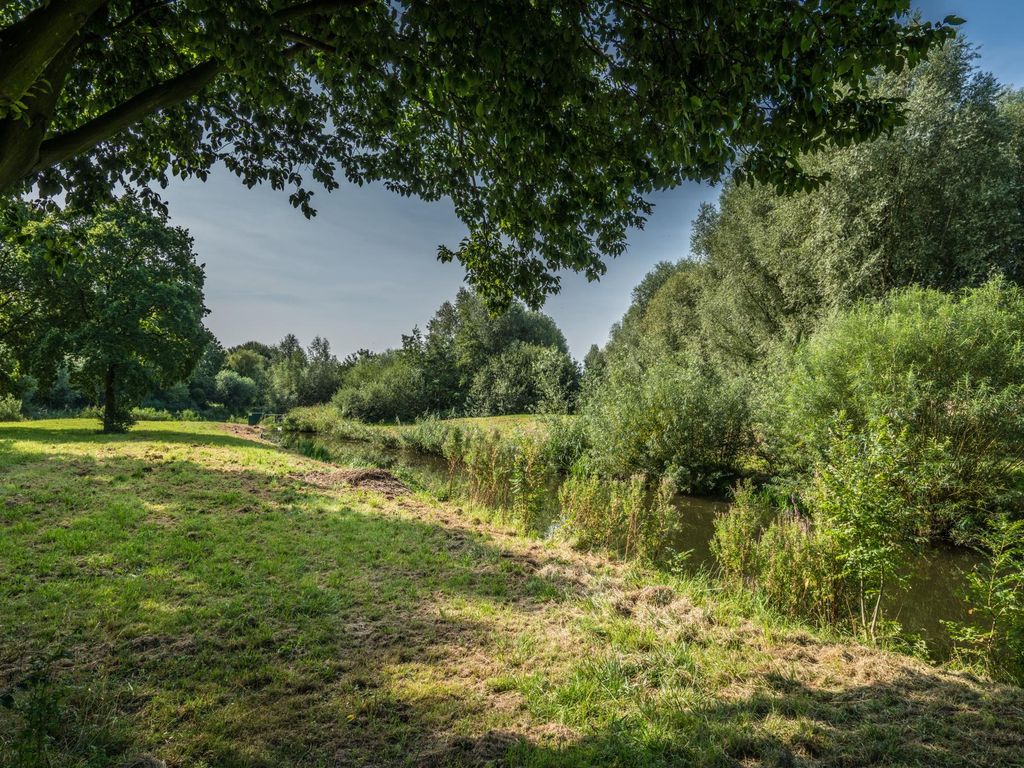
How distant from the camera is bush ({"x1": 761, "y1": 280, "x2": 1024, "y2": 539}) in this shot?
354 inches

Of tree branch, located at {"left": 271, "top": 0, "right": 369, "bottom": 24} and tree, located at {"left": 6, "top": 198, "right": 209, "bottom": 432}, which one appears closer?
tree branch, located at {"left": 271, "top": 0, "right": 369, "bottom": 24}

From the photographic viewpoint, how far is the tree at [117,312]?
16172 mm

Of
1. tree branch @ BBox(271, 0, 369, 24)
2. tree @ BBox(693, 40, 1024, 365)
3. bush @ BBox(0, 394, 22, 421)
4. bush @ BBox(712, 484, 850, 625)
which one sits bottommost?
bush @ BBox(0, 394, 22, 421)

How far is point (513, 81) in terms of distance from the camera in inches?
135

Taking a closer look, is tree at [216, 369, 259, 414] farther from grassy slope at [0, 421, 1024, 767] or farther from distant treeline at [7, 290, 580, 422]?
grassy slope at [0, 421, 1024, 767]

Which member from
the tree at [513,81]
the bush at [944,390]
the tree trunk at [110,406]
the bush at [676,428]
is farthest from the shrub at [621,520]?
the tree trunk at [110,406]

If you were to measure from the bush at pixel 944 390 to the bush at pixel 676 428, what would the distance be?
263cm

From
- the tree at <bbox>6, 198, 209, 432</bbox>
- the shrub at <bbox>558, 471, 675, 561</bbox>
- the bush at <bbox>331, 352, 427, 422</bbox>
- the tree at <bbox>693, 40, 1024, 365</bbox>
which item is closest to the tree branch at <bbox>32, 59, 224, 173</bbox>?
the shrub at <bbox>558, 471, 675, 561</bbox>

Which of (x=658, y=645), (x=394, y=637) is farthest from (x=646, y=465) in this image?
(x=394, y=637)

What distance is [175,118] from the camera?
5176 mm

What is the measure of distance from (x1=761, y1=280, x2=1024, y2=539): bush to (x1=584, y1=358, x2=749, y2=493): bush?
2.63 meters

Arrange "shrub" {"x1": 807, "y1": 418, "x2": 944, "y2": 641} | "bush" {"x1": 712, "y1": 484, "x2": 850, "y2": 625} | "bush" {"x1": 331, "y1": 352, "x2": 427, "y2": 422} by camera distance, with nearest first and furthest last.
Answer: "shrub" {"x1": 807, "y1": 418, "x2": 944, "y2": 641} < "bush" {"x1": 712, "y1": 484, "x2": 850, "y2": 625} < "bush" {"x1": 331, "y1": 352, "x2": 427, "y2": 422}

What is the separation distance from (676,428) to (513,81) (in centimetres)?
1220

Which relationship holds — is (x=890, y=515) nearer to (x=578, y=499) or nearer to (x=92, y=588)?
(x=578, y=499)
